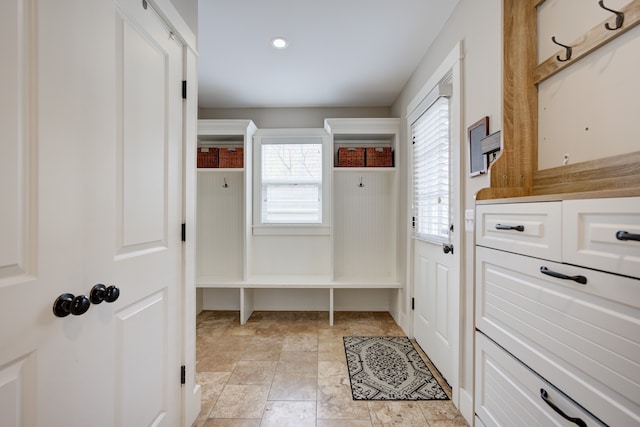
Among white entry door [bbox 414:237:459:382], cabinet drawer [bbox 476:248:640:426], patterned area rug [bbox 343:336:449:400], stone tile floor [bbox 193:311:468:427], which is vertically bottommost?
stone tile floor [bbox 193:311:468:427]

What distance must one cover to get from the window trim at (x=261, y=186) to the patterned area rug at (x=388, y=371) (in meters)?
1.33

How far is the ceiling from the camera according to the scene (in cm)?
185

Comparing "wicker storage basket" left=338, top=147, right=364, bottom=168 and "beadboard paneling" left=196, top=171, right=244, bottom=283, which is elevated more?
"wicker storage basket" left=338, top=147, right=364, bottom=168

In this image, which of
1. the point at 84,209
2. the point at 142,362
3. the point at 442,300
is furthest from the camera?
the point at 442,300

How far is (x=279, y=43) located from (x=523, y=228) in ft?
7.00

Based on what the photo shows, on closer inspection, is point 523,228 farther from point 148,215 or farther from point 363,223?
point 363,223

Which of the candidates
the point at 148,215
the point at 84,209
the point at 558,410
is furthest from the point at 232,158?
the point at 558,410

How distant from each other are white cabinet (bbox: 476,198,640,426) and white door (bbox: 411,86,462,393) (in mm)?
717

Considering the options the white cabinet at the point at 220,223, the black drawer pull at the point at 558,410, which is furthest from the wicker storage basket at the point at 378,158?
the black drawer pull at the point at 558,410

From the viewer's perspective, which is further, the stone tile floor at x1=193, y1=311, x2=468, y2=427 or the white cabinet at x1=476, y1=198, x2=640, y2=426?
the stone tile floor at x1=193, y1=311, x2=468, y2=427

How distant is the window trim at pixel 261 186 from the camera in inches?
131

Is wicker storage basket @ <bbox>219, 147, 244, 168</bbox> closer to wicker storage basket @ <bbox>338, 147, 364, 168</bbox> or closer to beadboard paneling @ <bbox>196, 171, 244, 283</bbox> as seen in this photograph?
beadboard paneling @ <bbox>196, 171, 244, 283</bbox>

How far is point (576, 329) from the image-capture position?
0.75 metres

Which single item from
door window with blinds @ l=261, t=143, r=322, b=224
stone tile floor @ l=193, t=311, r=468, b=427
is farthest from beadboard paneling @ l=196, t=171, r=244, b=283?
stone tile floor @ l=193, t=311, r=468, b=427
